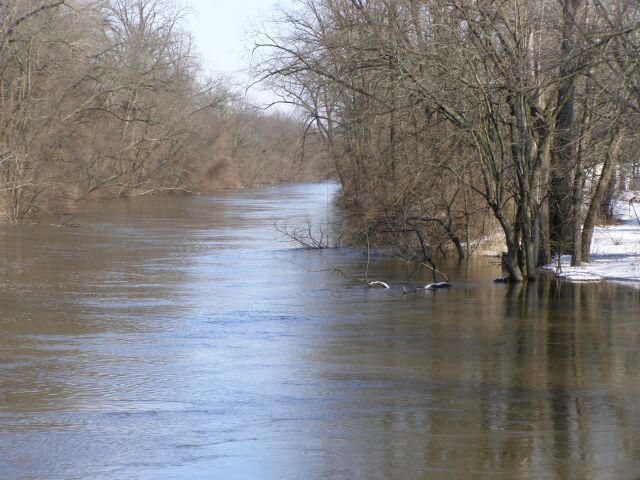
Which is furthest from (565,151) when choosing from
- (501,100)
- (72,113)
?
(72,113)

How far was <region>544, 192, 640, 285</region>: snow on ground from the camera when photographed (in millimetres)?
20594

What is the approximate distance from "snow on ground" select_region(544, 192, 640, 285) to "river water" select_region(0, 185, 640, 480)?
4.62 ft

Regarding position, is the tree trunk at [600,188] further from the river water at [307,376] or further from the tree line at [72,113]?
→ the tree line at [72,113]

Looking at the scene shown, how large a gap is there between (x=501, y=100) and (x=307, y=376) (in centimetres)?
906

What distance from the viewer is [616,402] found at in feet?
33.8

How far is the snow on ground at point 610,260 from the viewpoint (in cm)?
2059

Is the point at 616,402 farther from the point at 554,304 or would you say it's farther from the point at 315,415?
the point at 554,304

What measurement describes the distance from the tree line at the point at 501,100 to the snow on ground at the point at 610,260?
468mm

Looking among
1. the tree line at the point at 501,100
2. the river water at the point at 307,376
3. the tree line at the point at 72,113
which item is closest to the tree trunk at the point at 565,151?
the tree line at the point at 501,100

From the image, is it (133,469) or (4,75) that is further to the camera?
(4,75)

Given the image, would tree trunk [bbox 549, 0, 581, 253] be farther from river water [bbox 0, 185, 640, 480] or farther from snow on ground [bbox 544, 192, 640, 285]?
river water [bbox 0, 185, 640, 480]

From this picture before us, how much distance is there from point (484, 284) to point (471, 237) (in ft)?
17.3

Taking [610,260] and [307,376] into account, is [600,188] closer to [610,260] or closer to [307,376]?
[610,260]

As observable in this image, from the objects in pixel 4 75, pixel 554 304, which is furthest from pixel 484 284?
pixel 4 75
